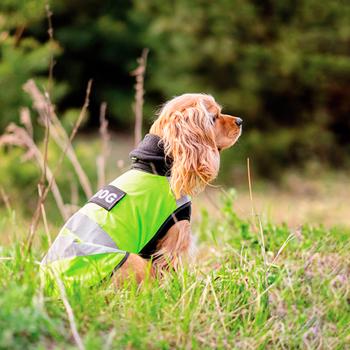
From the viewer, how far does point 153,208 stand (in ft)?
11.3

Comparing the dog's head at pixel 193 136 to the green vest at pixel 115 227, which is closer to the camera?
the green vest at pixel 115 227

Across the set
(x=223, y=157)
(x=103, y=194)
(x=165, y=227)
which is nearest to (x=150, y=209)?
(x=165, y=227)

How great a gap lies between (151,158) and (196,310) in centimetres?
107

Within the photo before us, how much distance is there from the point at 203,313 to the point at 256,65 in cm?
887

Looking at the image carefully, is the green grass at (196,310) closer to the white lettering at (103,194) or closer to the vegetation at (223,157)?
the vegetation at (223,157)

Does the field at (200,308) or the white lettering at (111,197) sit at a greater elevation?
the white lettering at (111,197)

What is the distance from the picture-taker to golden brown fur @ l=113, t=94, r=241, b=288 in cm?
353

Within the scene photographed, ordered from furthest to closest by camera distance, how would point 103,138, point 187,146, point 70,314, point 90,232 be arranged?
point 103,138 → point 187,146 → point 90,232 → point 70,314

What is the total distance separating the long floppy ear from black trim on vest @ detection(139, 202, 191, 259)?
3.2 inches

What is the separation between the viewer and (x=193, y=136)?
3783 millimetres

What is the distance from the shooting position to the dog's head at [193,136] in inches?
143

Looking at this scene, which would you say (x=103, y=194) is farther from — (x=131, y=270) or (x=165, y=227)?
(x=131, y=270)

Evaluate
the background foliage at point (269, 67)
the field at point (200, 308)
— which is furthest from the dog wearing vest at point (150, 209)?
the background foliage at point (269, 67)

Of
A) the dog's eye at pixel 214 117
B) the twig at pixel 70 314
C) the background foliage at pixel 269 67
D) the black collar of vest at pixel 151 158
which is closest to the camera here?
the twig at pixel 70 314
